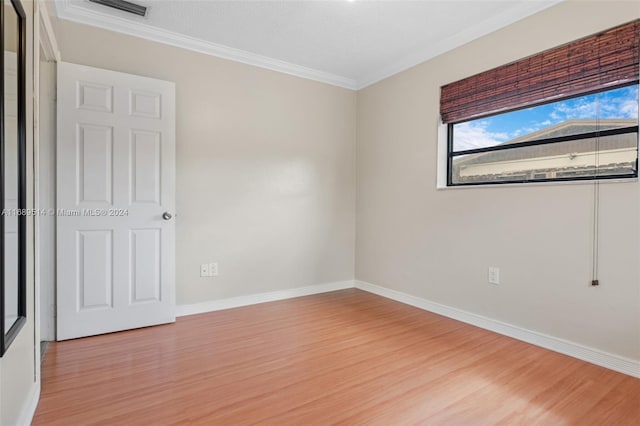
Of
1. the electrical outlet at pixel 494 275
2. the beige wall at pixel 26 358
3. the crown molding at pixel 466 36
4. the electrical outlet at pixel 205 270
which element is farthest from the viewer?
the electrical outlet at pixel 205 270

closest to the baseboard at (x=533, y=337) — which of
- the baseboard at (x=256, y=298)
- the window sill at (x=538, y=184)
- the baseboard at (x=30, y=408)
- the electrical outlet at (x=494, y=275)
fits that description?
the electrical outlet at (x=494, y=275)

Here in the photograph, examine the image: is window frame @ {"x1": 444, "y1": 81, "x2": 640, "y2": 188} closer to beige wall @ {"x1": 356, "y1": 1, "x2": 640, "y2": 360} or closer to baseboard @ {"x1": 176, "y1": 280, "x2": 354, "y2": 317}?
beige wall @ {"x1": 356, "y1": 1, "x2": 640, "y2": 360}

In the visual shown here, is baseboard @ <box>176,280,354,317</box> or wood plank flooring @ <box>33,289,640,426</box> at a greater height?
baseboard @ <box>176,280,354,317</box>

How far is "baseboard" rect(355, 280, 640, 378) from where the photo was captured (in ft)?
6.89

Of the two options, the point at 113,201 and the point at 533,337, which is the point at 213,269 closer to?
the point at 113,201

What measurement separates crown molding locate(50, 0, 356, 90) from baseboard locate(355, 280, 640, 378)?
2518mm

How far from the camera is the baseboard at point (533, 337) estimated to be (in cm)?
210

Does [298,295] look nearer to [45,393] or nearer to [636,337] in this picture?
[45,393]

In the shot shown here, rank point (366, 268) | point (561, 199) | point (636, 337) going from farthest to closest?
Answer: point (366, 268) < point (561, 199) < point (636, 337)

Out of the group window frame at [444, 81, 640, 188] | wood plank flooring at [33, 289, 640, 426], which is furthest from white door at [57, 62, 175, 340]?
window frame at [444, 81, 640, 188]

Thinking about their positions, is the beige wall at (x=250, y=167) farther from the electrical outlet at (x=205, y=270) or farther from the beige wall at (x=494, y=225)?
the beige wall at (x=494, y=225)

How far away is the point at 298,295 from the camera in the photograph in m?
3.79

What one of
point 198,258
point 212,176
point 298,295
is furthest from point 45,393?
point 298,295

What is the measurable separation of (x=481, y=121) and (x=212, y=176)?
2.45 m
